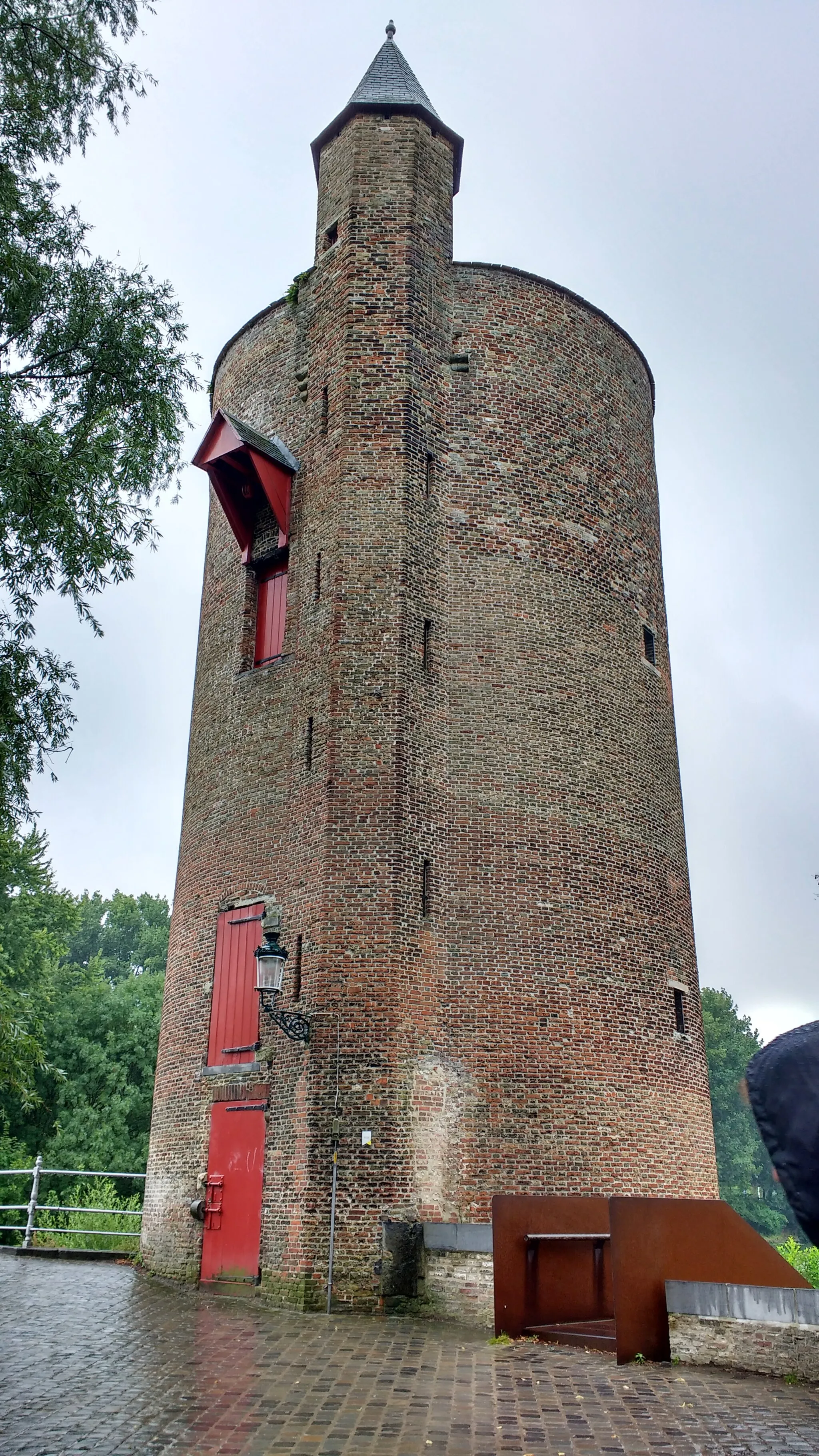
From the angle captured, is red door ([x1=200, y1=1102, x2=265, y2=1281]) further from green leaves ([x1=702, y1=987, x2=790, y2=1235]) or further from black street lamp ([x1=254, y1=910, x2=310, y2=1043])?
green leaves ([x1=702, y1=987, x2=790, y2=1235])

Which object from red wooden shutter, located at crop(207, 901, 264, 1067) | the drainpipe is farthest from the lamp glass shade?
the drainpipe

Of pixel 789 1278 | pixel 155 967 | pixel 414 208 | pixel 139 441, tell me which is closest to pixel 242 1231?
pixel 789 1278

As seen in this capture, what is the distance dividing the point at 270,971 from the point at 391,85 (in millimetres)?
13615

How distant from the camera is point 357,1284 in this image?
A: 453 inches

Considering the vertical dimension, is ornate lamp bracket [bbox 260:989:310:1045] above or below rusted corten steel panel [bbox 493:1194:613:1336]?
above

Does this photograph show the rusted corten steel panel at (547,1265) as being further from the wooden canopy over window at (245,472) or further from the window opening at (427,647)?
the wooden canopy over window at (245,472)

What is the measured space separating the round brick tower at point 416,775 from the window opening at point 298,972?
2 centimetres

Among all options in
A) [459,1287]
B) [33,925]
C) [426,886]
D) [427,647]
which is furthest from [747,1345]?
[33,925]

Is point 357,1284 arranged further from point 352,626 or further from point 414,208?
point 414,208

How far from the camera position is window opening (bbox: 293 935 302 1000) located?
12906mm

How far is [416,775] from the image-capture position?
1377 centimetres

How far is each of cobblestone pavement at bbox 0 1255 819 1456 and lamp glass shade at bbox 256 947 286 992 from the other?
3279 millimetres

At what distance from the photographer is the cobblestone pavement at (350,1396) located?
6344mm

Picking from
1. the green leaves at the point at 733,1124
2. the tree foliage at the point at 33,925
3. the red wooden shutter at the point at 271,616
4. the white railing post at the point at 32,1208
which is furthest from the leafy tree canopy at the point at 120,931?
the red wooden shutter at the point at 271,616
